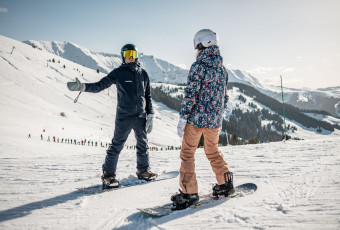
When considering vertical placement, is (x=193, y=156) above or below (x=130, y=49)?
below

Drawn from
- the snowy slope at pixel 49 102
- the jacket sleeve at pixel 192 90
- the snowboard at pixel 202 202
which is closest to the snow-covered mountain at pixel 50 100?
the snowy slope at pixel 49 102

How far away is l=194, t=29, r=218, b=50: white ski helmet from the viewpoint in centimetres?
279

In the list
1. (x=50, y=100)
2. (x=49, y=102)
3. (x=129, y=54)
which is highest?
(x=50, y=100)

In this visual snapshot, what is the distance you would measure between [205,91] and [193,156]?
33.7 inches

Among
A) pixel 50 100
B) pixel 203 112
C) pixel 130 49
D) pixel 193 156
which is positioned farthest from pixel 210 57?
pixel 50 100

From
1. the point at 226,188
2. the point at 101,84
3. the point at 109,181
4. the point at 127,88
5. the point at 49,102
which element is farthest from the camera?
the point at 49,102

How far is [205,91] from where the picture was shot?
2.74 metres

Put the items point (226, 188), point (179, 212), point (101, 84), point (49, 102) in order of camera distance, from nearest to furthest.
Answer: point (179, 212)
point (226, 188)
point (101, 84)
point (49, 102)

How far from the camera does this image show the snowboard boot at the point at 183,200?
248 centimetres

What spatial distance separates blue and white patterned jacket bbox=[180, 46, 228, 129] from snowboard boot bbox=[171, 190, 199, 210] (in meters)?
0.86

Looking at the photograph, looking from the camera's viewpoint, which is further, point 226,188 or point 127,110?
point 127,110

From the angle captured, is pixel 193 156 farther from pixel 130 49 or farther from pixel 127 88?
pixel 130 49

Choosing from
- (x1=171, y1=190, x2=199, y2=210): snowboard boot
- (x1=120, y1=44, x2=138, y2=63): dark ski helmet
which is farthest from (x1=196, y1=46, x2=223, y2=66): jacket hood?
(x1=171, y1=190, x2=199, y2=210): snowboard boot

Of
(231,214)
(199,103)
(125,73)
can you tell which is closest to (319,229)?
(231,214)
